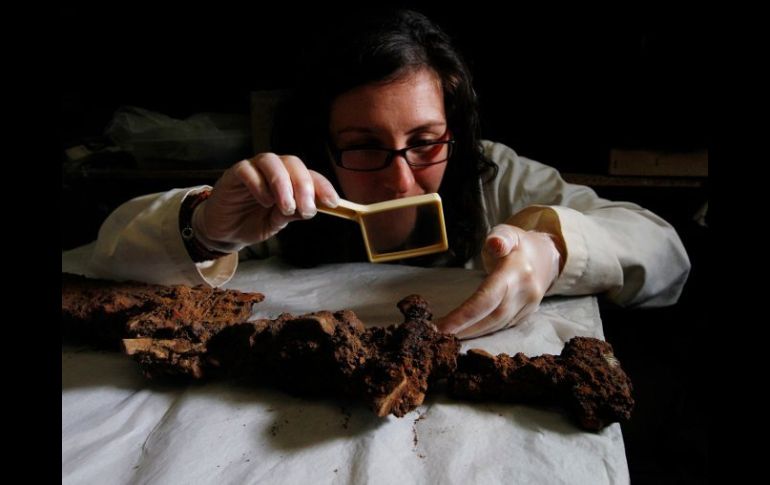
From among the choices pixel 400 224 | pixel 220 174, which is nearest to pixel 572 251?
pixel 400 224

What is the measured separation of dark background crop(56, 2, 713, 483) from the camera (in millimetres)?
1639

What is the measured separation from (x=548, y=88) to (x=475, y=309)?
1.58m

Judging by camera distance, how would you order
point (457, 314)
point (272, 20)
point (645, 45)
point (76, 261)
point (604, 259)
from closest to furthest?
point (457, 314) → point (604, 259) → point (76, 261) → point (645, 45) → point (272, 20)

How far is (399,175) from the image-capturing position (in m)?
1.20

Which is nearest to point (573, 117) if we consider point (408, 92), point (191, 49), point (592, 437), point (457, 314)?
point (408, 92)

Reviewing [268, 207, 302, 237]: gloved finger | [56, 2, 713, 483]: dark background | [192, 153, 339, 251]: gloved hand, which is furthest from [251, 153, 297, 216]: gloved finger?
[56, 2, 713, 483]: dark background

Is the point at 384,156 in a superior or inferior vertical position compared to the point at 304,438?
superior

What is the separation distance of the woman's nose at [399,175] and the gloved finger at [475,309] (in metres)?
0.39

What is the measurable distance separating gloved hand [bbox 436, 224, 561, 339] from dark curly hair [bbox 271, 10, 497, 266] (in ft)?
1.77

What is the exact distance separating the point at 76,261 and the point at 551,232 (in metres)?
1.48

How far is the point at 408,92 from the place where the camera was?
1.22m

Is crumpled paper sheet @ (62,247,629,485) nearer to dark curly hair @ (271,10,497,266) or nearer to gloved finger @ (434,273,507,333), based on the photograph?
gloved finger @ (434,273,507,333)

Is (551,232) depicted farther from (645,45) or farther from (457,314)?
(645,45)

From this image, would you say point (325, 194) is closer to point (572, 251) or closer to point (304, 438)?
point (304, 438)
